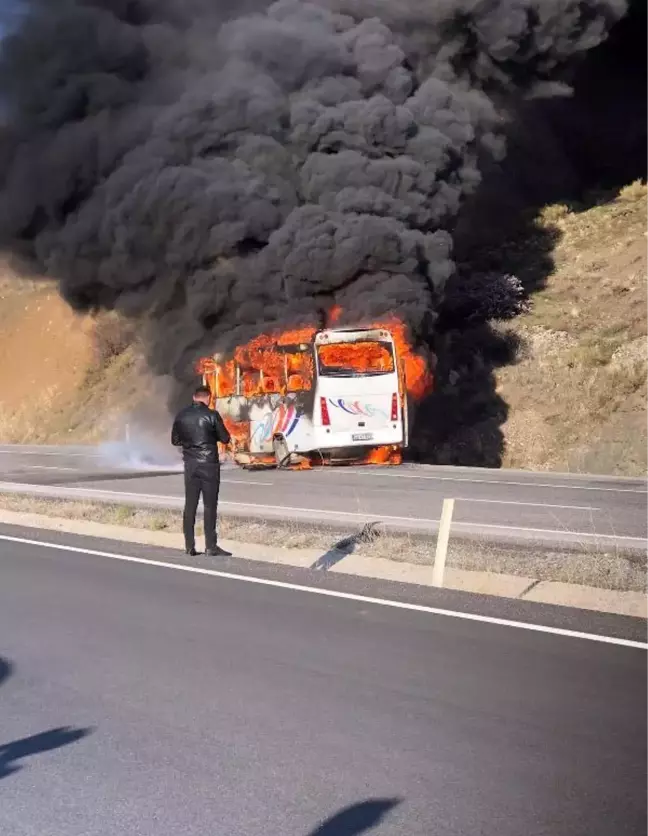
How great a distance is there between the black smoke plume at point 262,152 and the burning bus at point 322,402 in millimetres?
3660

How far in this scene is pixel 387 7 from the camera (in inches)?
1167

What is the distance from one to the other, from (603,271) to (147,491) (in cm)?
2191

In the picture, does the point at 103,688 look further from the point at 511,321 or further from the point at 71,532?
the point at 511,321

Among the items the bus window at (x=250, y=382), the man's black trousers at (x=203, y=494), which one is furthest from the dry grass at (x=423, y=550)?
the bus window at (x=250, y=382)

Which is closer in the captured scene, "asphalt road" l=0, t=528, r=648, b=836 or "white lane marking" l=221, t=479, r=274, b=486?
"asphalt road" l=0, t=528, r=648, b=836

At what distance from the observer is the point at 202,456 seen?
10680 millimetres

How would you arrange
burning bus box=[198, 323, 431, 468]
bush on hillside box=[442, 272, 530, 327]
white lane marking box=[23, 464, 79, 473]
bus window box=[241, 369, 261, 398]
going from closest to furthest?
1. burning bus box=[198, 323, 431, 468]
2. bus window box=[241, 369, 261, 398]
3. white lane marking box=[23, 464, 79, 473]
4. bush on hillside box=[442, 272, 530, 327]

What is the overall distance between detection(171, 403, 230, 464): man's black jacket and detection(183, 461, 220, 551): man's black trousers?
0.08m

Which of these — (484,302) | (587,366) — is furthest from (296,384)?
(484,302)

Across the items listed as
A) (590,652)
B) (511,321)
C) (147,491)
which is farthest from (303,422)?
(590,652)

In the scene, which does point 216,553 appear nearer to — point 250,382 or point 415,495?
point 415,495

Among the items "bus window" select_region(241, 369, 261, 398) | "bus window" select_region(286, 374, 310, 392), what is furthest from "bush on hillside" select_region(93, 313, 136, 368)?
"bus window" select_region(286, 374, 310, 392)

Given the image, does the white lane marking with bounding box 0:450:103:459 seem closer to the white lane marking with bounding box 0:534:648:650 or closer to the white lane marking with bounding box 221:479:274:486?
the white lane marking with bounding box 221:479:274:486

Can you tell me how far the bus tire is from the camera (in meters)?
22.0
